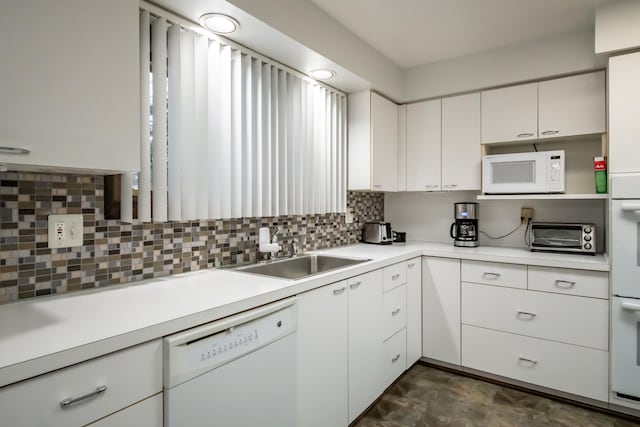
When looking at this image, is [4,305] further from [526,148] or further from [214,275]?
[526,148]

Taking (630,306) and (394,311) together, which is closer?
(630,306)

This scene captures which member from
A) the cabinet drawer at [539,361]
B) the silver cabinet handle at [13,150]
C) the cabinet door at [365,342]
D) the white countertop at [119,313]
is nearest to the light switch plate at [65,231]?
the white countertop at [119,313]

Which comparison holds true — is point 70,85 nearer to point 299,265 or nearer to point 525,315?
point 299,265

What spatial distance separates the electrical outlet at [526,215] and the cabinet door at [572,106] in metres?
0.62

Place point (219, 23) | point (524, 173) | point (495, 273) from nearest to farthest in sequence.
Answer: point (219, 23), point (495, 273), point (524, 173)

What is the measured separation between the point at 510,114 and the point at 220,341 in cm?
264

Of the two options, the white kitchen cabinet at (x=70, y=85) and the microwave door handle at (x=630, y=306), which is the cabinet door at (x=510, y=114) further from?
the white kitchen cabinet at (x=70, y=85)

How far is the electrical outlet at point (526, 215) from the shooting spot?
2869 mm

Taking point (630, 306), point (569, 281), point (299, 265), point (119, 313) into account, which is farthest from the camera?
point (299, 265)

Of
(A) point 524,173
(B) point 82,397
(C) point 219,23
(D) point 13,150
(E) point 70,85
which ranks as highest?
(C) point 219,23

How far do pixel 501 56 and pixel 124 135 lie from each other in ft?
8.97

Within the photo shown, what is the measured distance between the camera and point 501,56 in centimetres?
273

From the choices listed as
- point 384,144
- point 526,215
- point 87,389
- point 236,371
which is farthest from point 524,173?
point 87,389

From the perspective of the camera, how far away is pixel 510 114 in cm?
272
